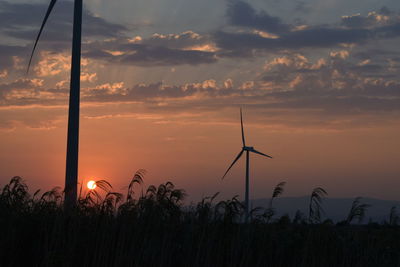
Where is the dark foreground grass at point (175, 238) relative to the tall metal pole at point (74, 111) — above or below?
below

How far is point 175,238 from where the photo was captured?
25953 mm

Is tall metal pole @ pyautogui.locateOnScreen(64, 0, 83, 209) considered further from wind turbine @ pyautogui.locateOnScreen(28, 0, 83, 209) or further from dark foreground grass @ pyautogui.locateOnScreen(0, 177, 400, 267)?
dark foreground grass @ pyautogui.locateOnScreen(0, 177, 400, 267)

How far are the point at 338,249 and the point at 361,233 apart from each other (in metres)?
1.24

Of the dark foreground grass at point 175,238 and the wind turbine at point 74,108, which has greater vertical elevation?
the wind turbine at point 74,108

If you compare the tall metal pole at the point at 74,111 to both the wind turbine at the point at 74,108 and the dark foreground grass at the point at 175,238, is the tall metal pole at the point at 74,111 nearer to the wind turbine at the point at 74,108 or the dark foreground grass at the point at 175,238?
the wind turbine at the point at 74,108

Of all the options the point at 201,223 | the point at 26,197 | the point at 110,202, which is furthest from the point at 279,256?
the point at 26,197

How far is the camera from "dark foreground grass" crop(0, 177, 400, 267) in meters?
25.5

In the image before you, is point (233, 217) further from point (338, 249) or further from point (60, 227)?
point (60, 227)

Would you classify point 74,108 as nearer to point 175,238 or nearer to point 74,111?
point 74,111

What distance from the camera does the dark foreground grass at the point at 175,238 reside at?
83.6 feet

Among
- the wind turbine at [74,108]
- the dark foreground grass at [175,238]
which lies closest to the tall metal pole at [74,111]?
the wind turbine at [74,108]

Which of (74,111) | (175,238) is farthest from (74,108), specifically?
(175,238)

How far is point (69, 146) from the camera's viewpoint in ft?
123

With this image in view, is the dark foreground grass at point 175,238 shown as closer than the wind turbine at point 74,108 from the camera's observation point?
Yes
